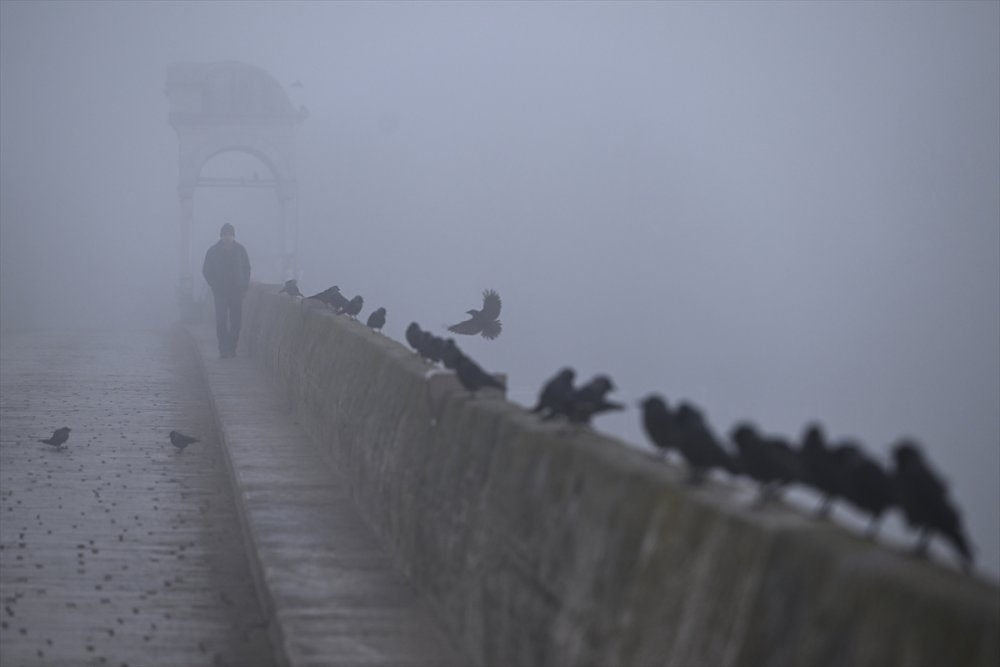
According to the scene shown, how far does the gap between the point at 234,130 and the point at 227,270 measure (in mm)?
14731

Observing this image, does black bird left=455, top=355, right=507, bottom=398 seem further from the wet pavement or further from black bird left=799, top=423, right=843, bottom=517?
black bird left=799, top=423, right=843, bottom=517

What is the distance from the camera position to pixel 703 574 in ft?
16.1

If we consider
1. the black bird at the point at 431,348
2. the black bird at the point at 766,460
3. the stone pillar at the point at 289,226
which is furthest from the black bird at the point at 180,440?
the stone pillar at the point at 289,226

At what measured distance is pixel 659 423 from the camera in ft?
19.7

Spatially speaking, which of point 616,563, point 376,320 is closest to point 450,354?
point 616,563

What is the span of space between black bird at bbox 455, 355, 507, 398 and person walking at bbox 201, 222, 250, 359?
657 inches

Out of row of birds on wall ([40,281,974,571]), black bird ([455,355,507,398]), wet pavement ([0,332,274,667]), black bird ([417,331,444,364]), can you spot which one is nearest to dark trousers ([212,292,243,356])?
wet pavement ([0,332,274,667])

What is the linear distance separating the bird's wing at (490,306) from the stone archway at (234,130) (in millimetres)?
23243

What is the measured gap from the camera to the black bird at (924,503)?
4293 millimetres

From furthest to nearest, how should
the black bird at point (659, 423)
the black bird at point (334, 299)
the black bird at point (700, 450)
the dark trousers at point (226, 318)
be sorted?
the dark trousers at point (226, 318) → the black bird at point (334, 299) → the black bird at point (659, 423) → the black bird at point (700, 450)

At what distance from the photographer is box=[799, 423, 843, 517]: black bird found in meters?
4.97

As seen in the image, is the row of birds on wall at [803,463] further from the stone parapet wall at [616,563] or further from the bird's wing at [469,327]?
the bird's wing at [469,327]

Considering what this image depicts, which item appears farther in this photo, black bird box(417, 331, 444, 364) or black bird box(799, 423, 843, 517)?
black bird box(417, 331, 444, 364)

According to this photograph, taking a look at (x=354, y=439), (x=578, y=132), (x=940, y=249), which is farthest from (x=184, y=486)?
(x=940, y=249)
